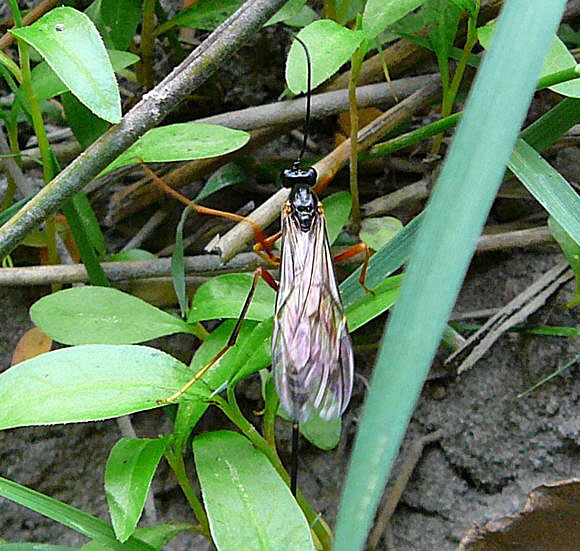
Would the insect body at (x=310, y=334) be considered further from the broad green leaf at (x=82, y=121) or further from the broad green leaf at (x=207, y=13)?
the broad green leaf at (x=207, y=13)

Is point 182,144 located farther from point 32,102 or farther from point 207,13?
point 207,13

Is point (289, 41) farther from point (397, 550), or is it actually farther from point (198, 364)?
point (397, 550)

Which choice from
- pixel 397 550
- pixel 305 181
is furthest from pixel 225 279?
pixel 397 550

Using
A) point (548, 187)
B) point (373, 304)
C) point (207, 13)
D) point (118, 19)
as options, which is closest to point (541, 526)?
point (373, 304)

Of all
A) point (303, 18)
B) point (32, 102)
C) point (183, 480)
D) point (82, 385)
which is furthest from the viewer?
point (303, 18)

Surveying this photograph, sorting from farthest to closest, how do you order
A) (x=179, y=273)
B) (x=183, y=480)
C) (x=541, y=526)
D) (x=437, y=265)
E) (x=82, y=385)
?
1. (x=179, y=273)
2. (x=183, y=480)
3. (x=541, y=526)
4. (x=82, y=385)
5. (x=437, y=265)

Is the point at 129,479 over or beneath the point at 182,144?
beneath

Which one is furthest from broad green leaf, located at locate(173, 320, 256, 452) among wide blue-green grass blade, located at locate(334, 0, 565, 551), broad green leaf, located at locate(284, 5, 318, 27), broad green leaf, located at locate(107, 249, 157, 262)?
broad green leaf, located at locate(284, 5, 318, 27)

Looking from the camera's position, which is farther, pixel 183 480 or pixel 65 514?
pixel 183 480

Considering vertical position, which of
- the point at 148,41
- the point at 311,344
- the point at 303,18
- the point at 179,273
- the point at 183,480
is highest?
the point at 303,18
